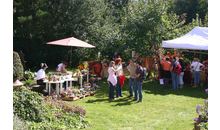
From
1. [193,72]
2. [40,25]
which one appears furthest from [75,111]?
[40,25]

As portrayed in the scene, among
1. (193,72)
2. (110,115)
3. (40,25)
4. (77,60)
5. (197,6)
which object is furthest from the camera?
(197,6)

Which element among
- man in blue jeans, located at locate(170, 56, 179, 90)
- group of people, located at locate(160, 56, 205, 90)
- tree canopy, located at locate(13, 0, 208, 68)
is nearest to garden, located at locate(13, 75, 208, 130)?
man in blue jeans, located at locate(170, 56, 179, 90)

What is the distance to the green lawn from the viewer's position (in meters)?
6.68

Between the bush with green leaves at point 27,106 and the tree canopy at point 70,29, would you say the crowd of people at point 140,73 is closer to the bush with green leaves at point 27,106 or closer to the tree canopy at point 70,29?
the tree canopy at point 70,29

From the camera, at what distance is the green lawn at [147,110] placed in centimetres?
668

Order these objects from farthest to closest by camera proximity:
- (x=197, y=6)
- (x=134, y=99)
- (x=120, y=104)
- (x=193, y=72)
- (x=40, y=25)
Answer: (x=197, y=6), (x=40, y=25), (x=193, y=72), (x=134, y=99), (x=120, y=104)

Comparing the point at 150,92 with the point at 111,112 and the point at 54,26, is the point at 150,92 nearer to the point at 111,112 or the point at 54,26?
the point at 111,112

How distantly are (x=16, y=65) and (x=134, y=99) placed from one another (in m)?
5.75

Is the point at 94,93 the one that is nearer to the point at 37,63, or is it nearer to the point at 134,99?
the point at 134,99

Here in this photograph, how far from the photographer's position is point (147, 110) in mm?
8352

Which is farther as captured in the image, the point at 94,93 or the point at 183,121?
the point at 94,93

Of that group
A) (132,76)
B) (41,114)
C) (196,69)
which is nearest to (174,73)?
(196,69)

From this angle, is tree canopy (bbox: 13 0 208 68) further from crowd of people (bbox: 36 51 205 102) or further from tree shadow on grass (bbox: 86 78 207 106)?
crowd of people (bbox: 36 51 205 102)

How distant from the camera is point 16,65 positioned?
11023 millimetres
